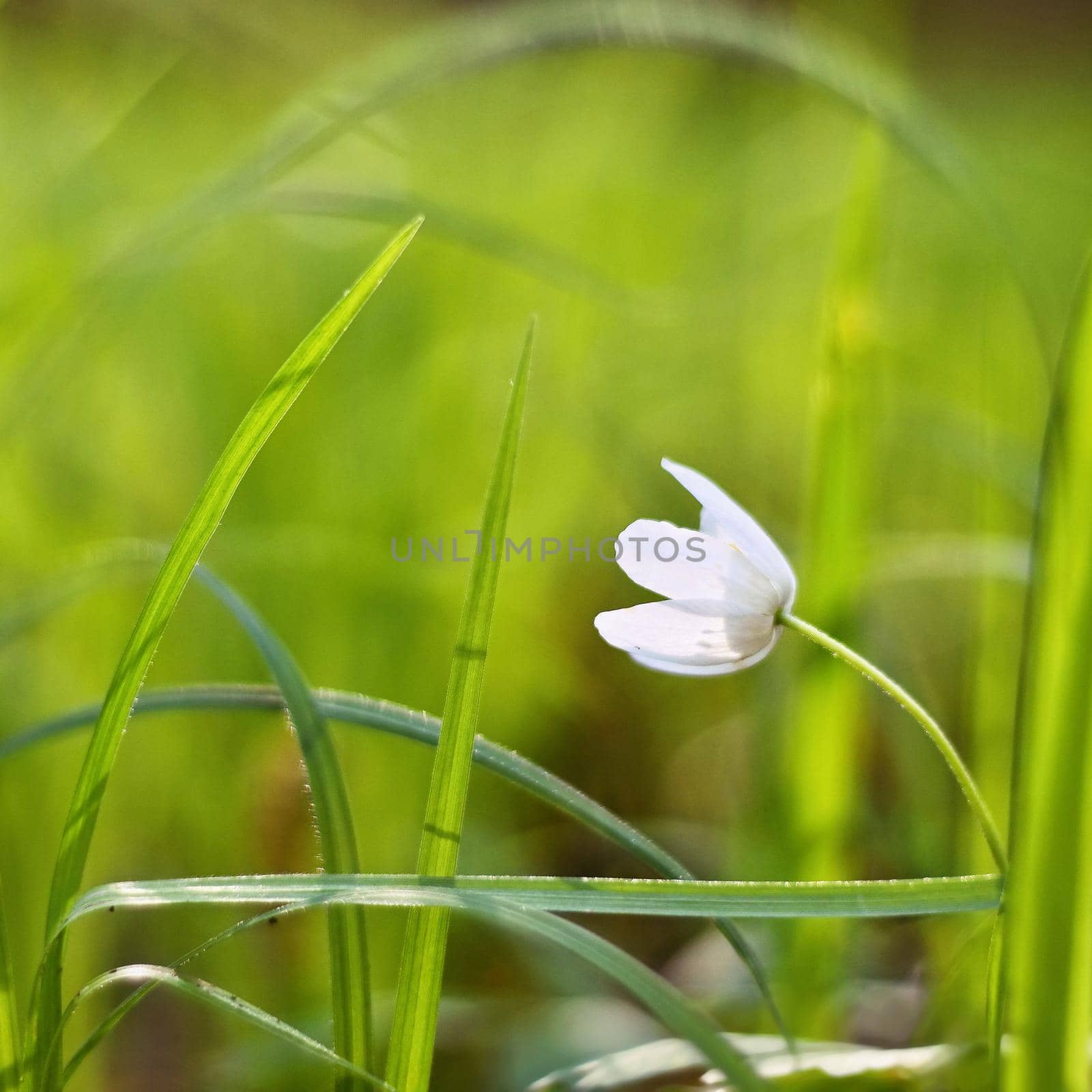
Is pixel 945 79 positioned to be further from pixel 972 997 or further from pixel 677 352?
pixel 972 997

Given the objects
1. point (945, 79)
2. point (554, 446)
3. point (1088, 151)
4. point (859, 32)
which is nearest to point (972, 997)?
point (554, 446)

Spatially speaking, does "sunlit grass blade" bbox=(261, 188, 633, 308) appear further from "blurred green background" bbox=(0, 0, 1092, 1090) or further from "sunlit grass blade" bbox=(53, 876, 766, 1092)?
"sunlit grass blade" bbox=(53, 876, 766, 1092)

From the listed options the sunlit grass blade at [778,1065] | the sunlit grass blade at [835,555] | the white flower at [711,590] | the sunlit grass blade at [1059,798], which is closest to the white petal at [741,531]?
the white flower at [711,590]

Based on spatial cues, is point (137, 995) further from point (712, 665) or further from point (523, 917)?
point (712, 665)

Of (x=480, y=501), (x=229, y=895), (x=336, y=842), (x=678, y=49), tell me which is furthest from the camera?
(x=480, y=501)

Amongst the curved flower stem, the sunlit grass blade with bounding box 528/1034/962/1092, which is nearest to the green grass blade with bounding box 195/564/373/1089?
the sunlit grass blade with bounding box 528/1034/962/1092

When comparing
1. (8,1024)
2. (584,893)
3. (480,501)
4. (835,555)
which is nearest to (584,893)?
(584,893)

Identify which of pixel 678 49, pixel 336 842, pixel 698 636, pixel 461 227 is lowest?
pixel 336 842
